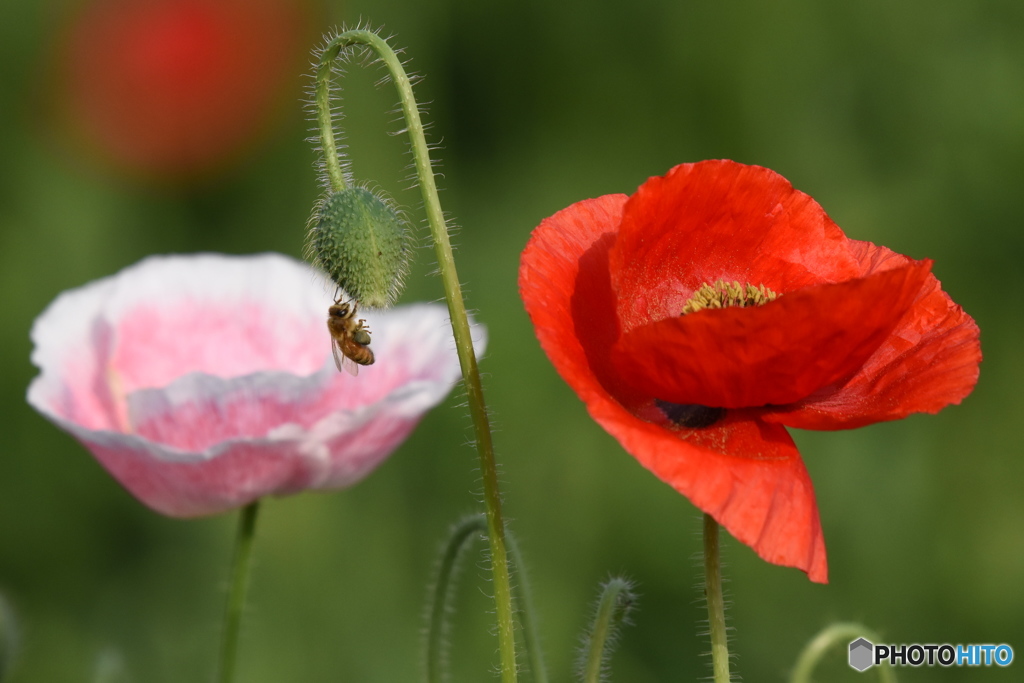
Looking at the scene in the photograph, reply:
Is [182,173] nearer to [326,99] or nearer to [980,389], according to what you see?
[980,389]

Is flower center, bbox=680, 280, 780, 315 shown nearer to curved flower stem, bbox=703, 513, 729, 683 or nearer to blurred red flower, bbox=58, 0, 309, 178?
curved flower stem, bbox=703, 513, 729, 683

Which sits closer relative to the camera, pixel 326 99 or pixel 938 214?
pixel 326 99

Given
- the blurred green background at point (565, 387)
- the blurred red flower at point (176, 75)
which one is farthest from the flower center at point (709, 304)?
the blurred red flower at point (176, 75)

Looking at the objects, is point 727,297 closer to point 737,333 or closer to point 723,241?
point 723,241

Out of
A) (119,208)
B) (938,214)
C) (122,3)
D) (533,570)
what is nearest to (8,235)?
(119,208)

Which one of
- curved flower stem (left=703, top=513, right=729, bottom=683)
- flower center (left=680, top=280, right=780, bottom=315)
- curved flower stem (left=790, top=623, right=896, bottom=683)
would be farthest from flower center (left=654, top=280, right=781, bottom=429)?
curved flower stem (left=790, top=623, right=896, bottom=683)

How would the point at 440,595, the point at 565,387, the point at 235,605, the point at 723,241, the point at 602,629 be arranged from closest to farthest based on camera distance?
the point at 602,629 < the point at 723,241 < the point at 440,595 < the point at 235,605 < the point at 565,387

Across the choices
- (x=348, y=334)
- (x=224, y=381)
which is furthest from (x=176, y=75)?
(x=348, y=334)
